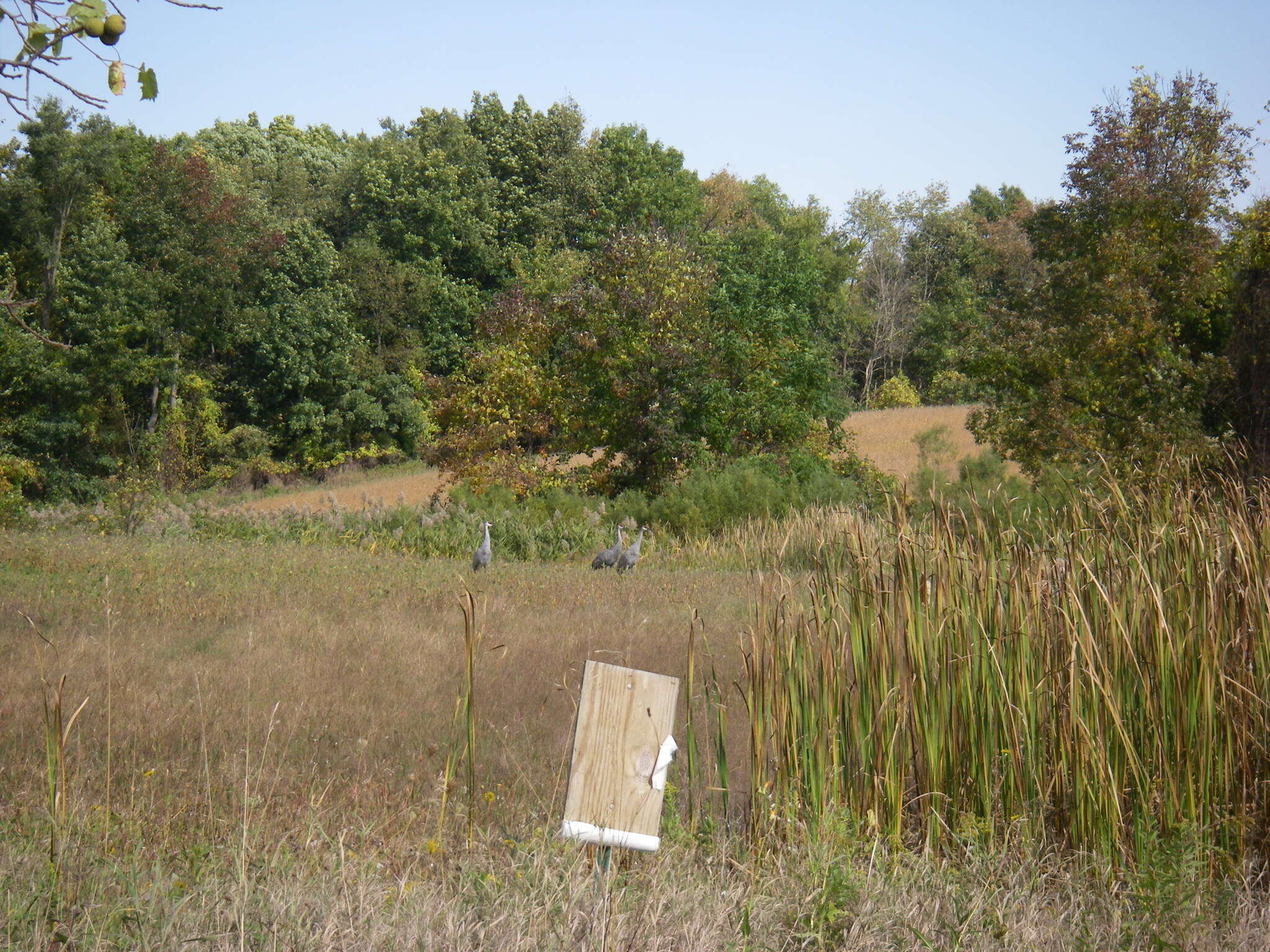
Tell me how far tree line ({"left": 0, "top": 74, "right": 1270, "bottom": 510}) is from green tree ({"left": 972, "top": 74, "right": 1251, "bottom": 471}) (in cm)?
5

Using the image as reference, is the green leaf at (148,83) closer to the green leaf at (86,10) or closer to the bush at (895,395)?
the green leaf at (86,10)

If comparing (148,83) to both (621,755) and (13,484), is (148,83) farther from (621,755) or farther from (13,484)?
(13,484)

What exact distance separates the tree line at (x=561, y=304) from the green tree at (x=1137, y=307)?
47 millimetres

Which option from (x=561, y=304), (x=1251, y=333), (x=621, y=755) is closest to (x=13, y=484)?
(x=561, y=304)

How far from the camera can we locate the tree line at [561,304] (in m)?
13.9

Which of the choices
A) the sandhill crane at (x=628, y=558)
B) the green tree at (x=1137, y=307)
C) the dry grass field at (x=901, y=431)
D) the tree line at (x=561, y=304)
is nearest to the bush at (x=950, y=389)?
the tree line at (x=561, y=304)

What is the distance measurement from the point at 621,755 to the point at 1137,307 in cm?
1275

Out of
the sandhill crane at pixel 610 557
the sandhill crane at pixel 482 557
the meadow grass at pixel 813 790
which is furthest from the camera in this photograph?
the sandhill crane at pixel 610 557

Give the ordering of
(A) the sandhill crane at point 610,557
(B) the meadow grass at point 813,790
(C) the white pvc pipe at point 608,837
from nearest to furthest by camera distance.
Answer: (C) the white pvc pipe at point 608,837, (B) the meadow grass at point 813,790, (A) the sandhill crane at point 610,557

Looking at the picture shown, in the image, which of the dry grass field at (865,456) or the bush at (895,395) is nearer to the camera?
the dry grass field at (865,456)

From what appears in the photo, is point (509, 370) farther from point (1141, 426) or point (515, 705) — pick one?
point (515, 705)

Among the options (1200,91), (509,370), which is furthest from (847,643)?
(509,370)

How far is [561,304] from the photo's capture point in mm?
19969

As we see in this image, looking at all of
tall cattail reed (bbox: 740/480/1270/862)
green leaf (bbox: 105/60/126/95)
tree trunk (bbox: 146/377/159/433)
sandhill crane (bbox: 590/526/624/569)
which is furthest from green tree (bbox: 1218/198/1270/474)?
tree trunk (bbox: 146/377/159/433)
